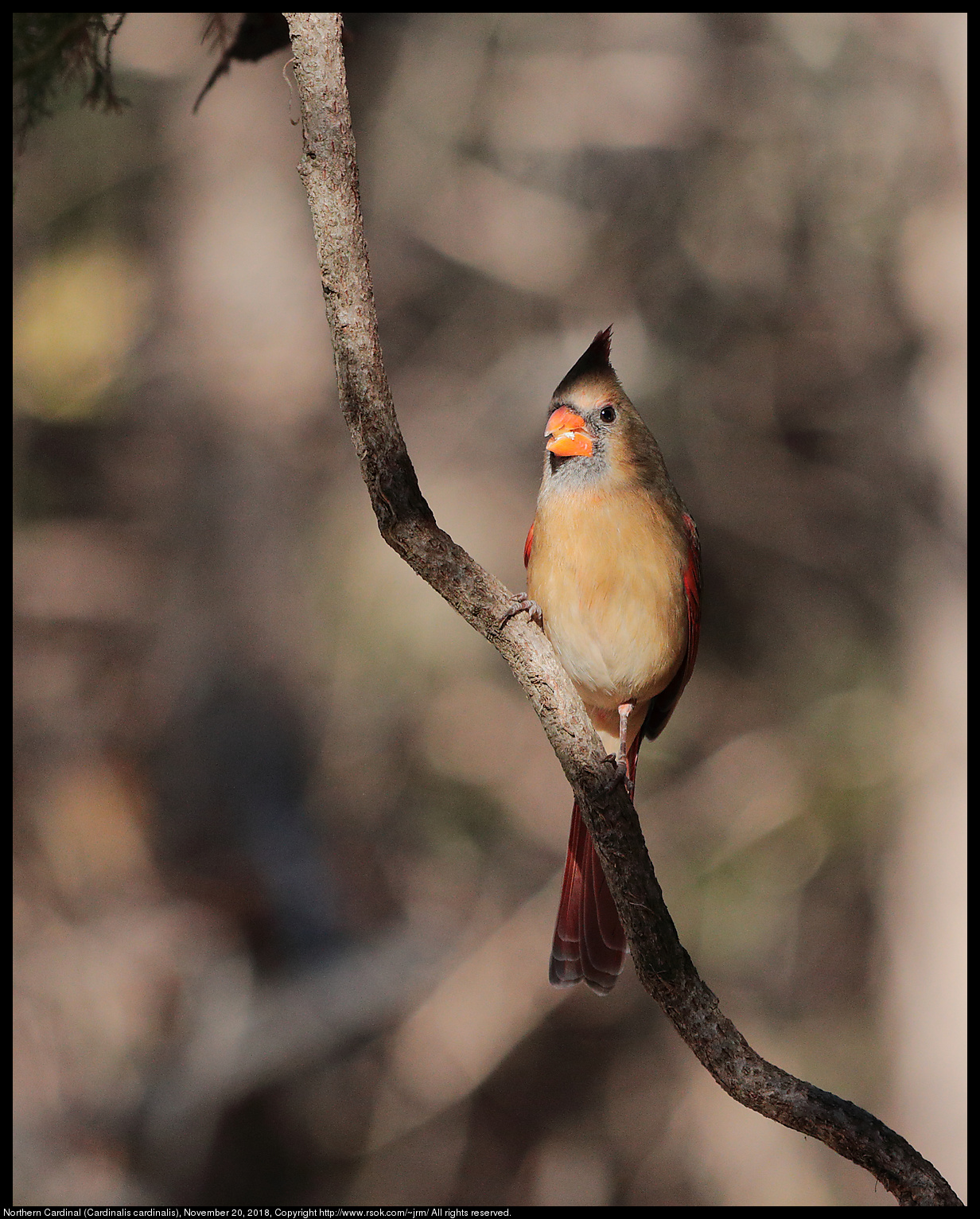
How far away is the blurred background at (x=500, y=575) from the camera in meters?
6.14

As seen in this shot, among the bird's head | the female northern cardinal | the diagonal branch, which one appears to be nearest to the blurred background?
the female northern cardinal

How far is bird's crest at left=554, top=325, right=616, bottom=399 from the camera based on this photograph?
2252mm

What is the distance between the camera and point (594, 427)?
7.80 ft

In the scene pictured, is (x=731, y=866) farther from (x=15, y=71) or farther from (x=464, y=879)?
(x=15, y=71)

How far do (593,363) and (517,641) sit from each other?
0.74 meters

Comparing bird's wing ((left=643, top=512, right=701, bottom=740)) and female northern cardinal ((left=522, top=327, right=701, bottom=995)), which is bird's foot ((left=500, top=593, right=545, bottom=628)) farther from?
bird's wing ((left=643, top=512, right=701, bottom=740))

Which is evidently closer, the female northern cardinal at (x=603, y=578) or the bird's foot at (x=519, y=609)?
the bird's foot at (x=519, y=609)

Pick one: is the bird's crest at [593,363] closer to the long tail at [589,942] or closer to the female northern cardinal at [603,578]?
the female northern cardinal at [603,578]

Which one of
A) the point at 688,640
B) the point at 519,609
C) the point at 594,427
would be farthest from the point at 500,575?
the point at 519,609

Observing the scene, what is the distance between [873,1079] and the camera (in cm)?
649

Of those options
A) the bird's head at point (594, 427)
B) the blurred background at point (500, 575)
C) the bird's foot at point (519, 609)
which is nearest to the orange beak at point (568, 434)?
the bird's head at point (594, 427)

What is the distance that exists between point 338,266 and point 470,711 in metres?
4.88

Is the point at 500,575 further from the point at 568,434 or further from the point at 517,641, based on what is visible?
the point at 517,641
